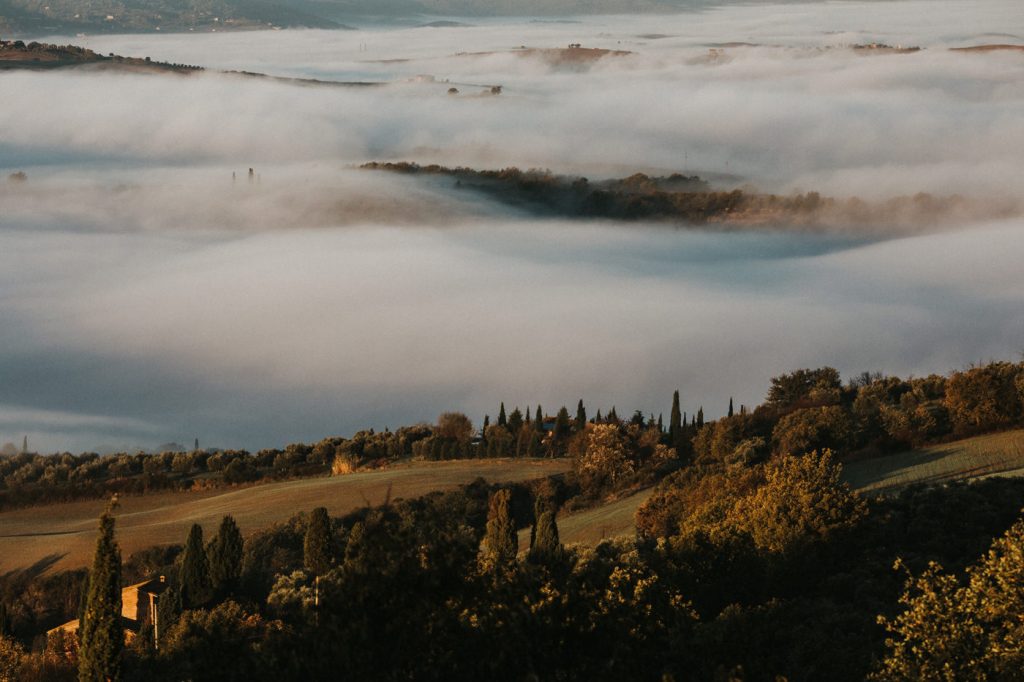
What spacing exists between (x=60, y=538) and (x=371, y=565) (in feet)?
139

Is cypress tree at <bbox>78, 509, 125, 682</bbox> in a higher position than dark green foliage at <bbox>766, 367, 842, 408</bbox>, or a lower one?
higher

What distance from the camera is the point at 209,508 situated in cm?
7331

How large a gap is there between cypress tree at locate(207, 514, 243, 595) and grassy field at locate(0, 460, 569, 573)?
9.31 meters

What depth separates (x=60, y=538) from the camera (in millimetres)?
64312

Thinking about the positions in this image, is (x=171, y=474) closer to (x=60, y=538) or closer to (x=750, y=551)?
(x=60, y=538)

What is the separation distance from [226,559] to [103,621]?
72.5 ft

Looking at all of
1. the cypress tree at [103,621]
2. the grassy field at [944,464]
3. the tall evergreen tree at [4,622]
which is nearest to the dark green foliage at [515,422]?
the grassy field at [944,464]

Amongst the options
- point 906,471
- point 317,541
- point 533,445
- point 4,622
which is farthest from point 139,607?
point 533,445

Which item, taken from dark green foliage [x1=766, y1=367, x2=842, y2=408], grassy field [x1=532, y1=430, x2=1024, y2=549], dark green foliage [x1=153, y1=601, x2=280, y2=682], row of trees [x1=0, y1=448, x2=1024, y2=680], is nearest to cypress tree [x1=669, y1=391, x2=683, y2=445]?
dark green foliage [x1=766, y1=367, x2=842, y2=408]

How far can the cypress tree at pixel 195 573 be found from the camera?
49.2 m

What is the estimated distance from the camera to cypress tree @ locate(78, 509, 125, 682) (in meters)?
29.3

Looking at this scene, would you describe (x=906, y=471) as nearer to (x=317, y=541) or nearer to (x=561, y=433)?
(x=317, y=541)

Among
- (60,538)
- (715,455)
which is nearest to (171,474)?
(60,538)

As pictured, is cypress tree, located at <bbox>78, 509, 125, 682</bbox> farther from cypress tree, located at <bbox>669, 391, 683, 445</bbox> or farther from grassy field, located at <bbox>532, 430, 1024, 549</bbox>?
cypress tree, located at <bbox>669, 391, 683, 445</bbox>
